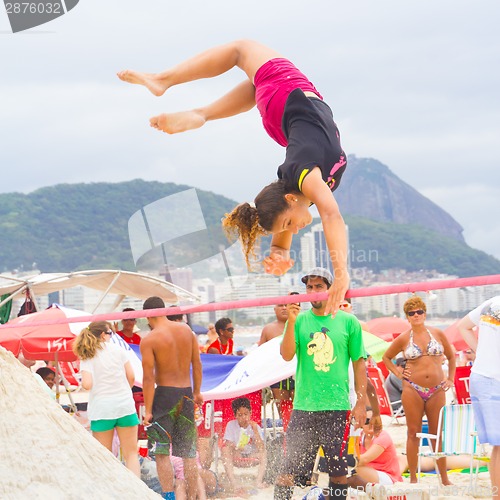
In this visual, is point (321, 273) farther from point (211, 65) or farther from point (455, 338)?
point (455, 338)

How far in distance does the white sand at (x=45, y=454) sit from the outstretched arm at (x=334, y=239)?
3.61 feet

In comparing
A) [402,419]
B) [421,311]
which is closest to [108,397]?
[421,311]

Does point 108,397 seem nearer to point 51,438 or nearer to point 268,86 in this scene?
point 268,86

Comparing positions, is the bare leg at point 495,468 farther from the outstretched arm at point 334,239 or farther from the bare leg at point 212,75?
the bare leg at point 212,75

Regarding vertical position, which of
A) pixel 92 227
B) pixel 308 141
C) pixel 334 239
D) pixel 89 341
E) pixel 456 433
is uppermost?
pixel 92 227

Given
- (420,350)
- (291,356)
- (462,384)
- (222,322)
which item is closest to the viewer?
(291,356)

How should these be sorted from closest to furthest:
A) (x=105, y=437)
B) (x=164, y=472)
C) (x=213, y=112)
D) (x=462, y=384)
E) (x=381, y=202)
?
(x=213, y=112) < (x=164, y=472) < (x=105, y=437) < (x=462, y=384) < (x=381, y=202)

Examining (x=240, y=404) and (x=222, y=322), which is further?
(x=222, y=322)

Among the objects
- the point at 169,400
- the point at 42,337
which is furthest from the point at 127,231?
the point at 42,337

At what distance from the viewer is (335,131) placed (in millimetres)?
3861

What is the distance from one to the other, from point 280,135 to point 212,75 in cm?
40

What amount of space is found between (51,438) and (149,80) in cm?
190

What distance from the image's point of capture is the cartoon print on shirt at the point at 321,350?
5.24 m

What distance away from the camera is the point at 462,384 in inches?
322
